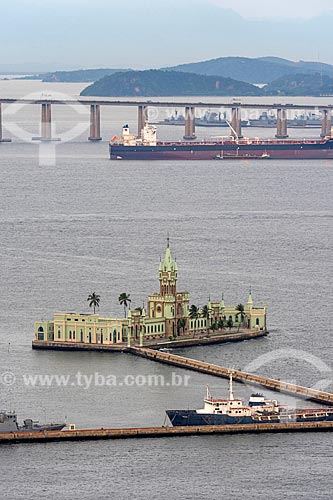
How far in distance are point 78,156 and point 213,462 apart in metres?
123

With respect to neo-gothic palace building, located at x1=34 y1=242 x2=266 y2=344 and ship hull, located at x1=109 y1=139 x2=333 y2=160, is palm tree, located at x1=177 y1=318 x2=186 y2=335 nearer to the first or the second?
neo-gothic palace building, located at x1=34 y1=242 x2=266 y2=344

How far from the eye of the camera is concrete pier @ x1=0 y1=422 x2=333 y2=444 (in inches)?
2381

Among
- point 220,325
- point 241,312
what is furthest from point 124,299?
point 241,312

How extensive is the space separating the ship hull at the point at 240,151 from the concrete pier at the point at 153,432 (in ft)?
393

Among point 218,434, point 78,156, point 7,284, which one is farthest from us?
point 78,156

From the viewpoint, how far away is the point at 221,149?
18550 cm

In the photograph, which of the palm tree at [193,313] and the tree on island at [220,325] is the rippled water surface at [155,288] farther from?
the palm tree at [193,313]

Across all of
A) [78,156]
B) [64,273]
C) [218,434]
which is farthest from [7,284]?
[78,156]

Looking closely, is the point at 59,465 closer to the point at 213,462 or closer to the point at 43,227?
the point at 213,462

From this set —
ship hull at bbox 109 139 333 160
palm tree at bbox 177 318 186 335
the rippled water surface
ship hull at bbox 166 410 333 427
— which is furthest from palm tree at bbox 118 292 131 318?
ship hull at bbox 109 139 333 160

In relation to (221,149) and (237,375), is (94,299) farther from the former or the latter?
(221,149)

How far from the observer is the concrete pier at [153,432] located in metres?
60.5

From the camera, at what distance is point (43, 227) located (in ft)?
372

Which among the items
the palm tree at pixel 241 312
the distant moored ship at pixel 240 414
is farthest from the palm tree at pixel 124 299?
the distant moored ship at pixel 240 414
